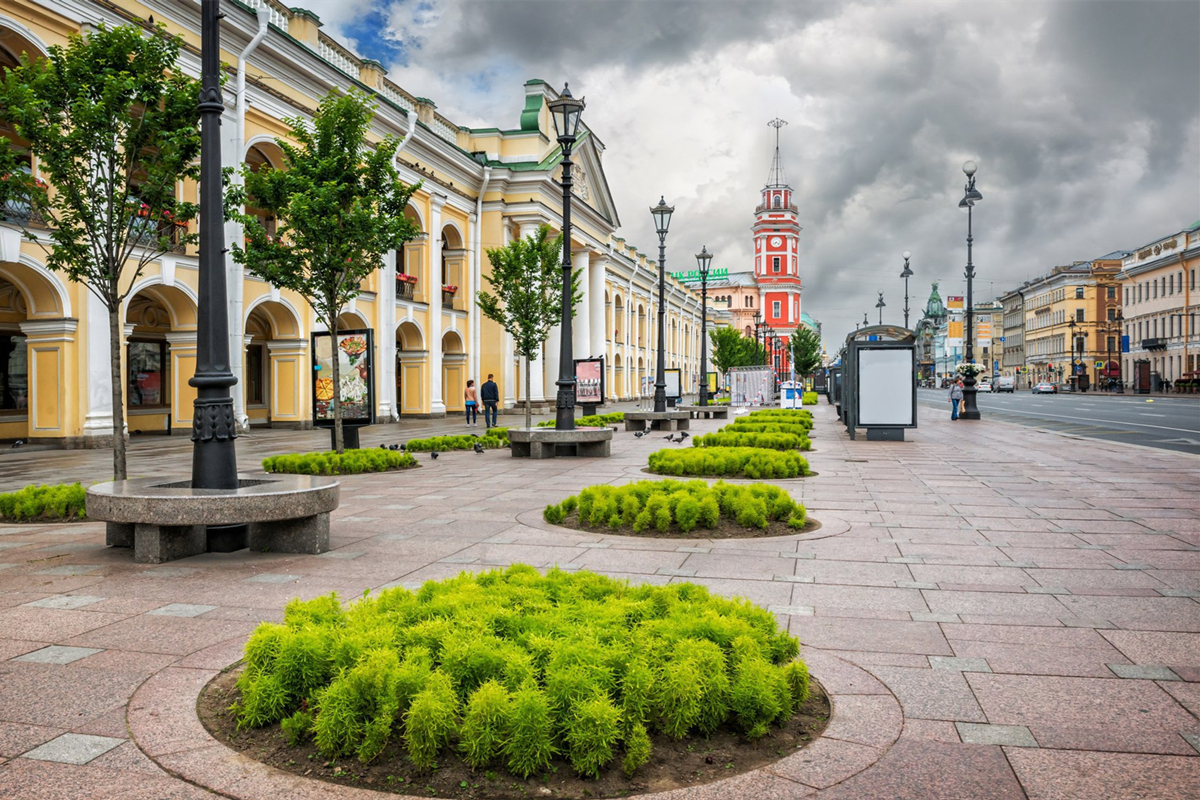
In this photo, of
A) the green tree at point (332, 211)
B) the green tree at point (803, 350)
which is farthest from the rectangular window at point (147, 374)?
the green tree at point (803, 350)

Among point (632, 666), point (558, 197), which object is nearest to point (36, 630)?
point (632, 666)

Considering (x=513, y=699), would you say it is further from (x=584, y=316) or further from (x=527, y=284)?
(x=584, y=316)

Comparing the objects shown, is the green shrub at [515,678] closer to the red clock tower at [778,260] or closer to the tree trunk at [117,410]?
the tree trunk at [117,410]

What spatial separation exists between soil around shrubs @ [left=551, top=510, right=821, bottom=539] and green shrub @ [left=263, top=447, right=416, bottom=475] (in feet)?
21.6

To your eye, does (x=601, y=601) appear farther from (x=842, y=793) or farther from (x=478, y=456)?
(x=478, y=456)

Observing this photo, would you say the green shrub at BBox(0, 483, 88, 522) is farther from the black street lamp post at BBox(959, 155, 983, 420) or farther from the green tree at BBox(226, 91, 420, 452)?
the black street lamp post at BBox(959, 155, 983, 420)

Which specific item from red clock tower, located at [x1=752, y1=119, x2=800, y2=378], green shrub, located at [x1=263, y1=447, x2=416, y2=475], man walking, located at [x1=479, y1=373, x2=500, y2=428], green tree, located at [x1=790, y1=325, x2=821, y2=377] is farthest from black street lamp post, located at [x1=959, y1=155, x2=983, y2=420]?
red clock tower, located at [x1=752, y1=119, x2=800, y2=378]

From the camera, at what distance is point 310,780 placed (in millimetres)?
3068

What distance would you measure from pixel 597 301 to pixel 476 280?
16.4m

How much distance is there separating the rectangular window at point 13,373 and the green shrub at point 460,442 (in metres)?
11.7

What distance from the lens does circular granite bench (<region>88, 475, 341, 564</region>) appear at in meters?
6.63

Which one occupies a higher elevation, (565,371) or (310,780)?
(565,371)

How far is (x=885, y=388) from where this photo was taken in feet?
72.5

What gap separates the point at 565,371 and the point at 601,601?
45.5 feet
